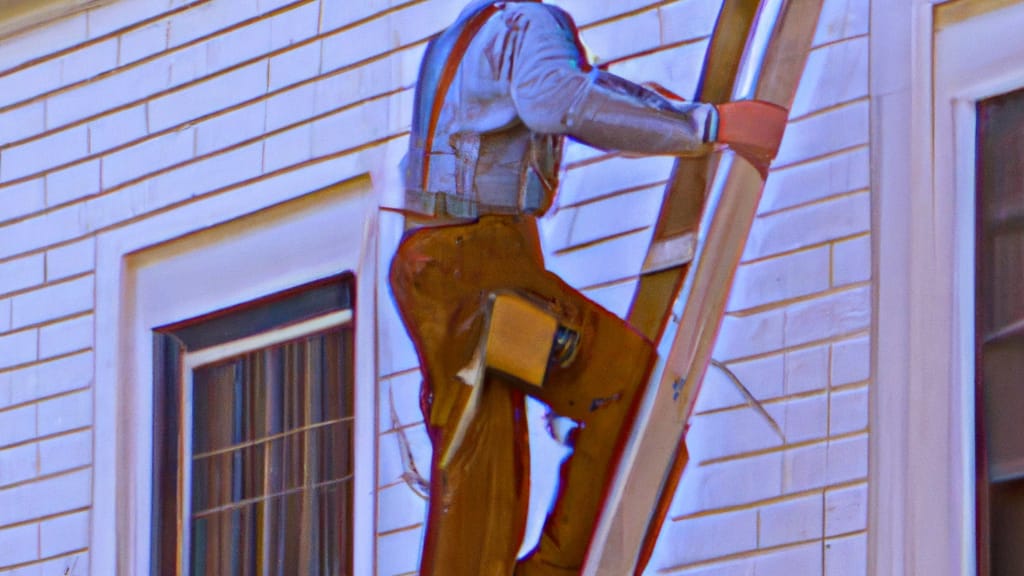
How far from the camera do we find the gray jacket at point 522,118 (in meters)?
5.91

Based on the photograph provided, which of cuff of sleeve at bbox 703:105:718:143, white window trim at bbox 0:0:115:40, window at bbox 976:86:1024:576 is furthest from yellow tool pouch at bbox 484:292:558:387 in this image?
white window trim at bbox 0:0:115:40

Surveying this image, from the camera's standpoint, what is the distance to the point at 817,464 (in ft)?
18.5

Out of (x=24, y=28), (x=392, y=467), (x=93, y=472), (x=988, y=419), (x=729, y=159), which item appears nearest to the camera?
(x=988, y=419)

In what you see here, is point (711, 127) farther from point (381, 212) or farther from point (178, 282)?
point (178, 282)

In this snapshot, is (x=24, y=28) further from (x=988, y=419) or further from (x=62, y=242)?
(x=988, y=419)

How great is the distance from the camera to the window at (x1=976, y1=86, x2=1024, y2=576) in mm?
5402

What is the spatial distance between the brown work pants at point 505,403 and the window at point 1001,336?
816mm

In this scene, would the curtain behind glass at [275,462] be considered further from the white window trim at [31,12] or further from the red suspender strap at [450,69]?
the white window trim at [31,12]

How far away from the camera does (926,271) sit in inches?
220

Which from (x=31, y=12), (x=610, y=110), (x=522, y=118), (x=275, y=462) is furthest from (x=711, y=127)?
(x=31, y=12)

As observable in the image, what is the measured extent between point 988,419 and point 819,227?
23.9 inches

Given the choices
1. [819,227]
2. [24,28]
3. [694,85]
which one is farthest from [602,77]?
[24,28]

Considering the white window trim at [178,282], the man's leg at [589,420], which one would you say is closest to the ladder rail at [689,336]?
the man's leg at [589,420]

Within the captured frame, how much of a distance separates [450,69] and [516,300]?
66 centimetres
